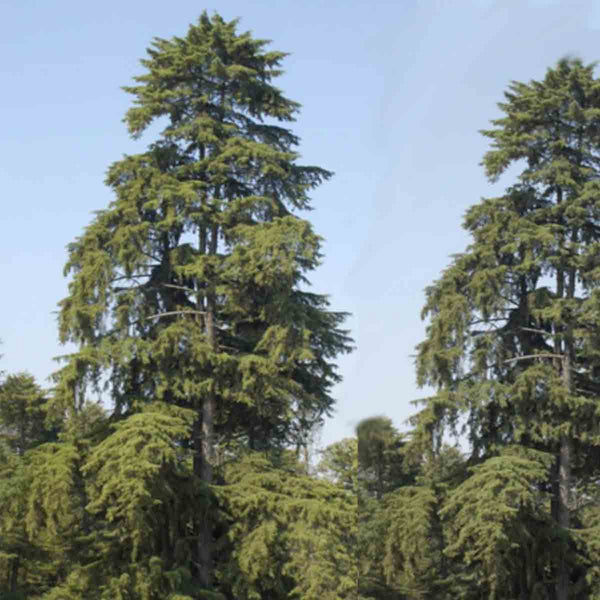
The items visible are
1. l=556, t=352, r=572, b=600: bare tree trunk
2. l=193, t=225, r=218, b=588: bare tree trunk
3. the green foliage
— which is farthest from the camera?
l=556, t=352, r=572, b=600: bare tree trunk

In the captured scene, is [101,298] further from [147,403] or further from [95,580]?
[95,580]

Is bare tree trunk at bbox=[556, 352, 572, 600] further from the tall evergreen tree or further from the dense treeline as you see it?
the tall evergreen tree

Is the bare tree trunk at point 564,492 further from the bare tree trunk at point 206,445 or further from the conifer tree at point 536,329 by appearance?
the bare tree trunk at point 206,445

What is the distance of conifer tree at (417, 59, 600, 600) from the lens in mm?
19875

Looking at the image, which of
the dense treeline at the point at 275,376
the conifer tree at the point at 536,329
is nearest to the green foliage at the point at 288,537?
the dense treeline at the point at 275,376

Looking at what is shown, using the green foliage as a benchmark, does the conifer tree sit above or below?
above

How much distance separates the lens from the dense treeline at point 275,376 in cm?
1828

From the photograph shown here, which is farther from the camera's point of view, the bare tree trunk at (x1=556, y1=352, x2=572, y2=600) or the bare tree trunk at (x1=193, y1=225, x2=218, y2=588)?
the bare tree trunk at (x1=556, y1=352, x2=572, y2=600)

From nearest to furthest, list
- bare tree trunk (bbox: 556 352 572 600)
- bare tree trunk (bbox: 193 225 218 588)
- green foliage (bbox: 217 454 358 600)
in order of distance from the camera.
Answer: green foliage (bbox: 217 454 358 600) → bare tree trunk (bbox: 193 225 218 588) → bare tree trunk (bbox: 556 352 572 600)

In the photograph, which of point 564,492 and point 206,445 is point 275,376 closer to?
point 206,445

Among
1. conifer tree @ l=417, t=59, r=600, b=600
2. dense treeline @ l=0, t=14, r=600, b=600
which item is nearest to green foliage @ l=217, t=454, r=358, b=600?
dense treeline @ l=0, t=14, r=600, b=600

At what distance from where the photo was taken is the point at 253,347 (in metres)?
20.7

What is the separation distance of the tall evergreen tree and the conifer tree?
8.87 ft

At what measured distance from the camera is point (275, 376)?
63.6 ft
